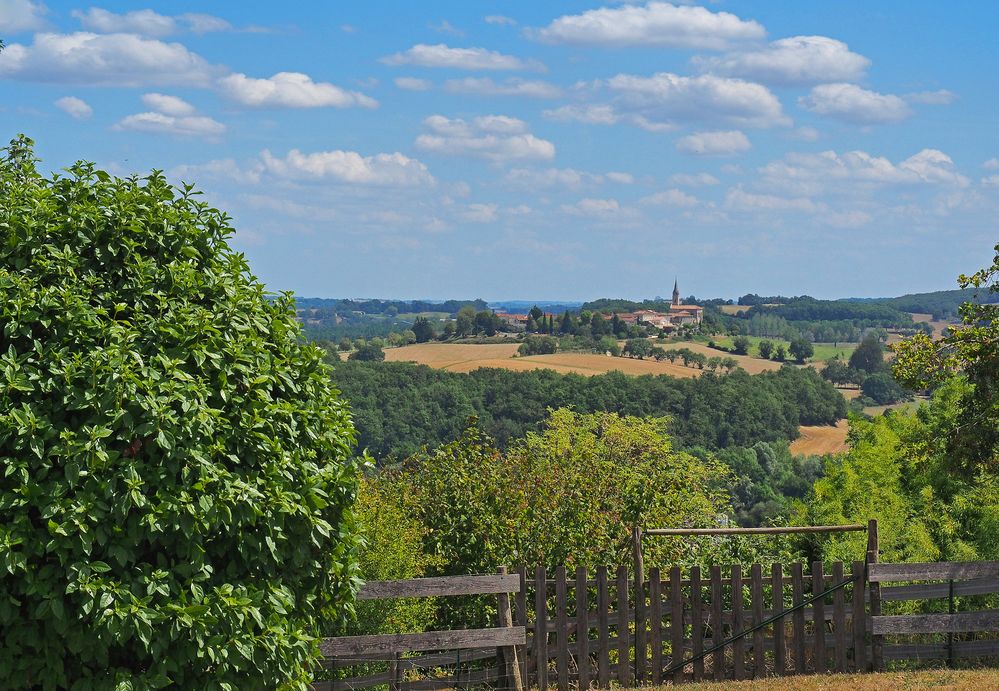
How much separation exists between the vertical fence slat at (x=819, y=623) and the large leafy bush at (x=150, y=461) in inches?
253

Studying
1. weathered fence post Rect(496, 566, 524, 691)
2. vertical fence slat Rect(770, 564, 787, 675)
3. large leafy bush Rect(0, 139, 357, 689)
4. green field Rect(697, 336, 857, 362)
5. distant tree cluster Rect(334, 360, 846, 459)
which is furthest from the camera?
green field Rect(697, 336, 857, 362)

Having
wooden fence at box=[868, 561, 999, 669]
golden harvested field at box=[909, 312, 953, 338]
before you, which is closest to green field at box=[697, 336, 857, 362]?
golden harvested field at box=[909, 312, 953, 338]

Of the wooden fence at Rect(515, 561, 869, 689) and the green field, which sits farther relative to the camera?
the green field

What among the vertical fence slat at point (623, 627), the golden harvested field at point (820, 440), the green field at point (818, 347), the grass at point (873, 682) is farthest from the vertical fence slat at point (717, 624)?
the green field at point (818, 347)

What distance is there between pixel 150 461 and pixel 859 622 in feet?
27.4

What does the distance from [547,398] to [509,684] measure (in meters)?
70.3

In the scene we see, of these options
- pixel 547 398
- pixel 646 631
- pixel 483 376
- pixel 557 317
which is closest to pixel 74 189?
pixel 646 631

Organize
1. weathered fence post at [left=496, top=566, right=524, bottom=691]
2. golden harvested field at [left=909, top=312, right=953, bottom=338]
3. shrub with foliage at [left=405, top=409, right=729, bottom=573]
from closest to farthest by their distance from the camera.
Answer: weathered fence post at [left=496, top=566, right=524, bottom=691] < shrub with foliage at [left=405, top=409, right=729, bottom=573] < golden harvested field at [left=909, top=312, right=953, bottom=338]

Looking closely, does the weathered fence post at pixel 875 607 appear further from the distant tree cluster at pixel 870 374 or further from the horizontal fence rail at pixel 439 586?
the distant tree cluster at pixel 870 374

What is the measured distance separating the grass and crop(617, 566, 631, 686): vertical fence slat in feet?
1.57

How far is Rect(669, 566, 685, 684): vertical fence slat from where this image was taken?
11.8m

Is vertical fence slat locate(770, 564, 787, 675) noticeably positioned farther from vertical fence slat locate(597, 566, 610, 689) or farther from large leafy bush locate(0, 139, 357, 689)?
large leafy bush locate(0, 139, 357, 689)

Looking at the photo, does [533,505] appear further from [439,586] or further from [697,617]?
[439,586]

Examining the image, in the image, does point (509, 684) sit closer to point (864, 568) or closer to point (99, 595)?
point (864, 568)
